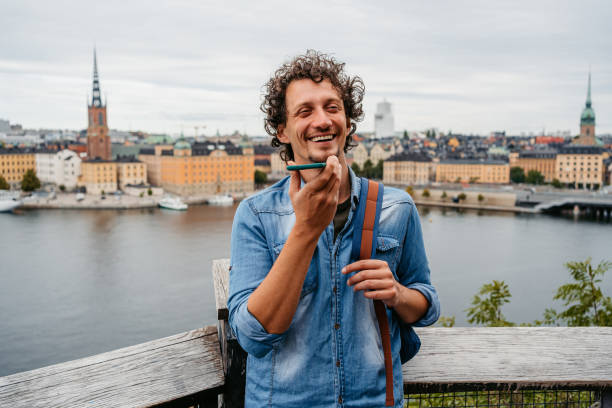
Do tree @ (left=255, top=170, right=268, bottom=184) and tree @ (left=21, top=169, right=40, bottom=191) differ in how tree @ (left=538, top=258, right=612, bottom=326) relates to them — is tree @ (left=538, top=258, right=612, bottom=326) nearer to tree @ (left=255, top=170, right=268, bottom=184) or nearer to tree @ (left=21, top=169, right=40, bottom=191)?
tree @ (left=21, top=169, right=40, bottom=191)

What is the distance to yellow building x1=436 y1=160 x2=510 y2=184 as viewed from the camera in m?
32.4

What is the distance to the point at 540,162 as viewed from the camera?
34.2 m

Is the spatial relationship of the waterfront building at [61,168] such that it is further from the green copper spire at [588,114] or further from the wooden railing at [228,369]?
the green copper spire at [588,114]

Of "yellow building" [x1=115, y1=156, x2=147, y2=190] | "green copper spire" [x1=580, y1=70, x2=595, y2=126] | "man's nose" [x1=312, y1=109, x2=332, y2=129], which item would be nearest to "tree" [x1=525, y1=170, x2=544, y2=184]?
"green copper spire" [x1=580, y1=70, x2=595, y2=126]

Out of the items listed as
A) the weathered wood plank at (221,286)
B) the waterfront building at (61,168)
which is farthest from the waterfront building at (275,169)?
the weathered wood plank at (221,286)

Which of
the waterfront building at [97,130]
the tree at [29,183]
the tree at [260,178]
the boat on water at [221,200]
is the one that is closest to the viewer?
the boat on water at [221,200]

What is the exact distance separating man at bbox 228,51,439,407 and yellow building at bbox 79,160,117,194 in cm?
2997

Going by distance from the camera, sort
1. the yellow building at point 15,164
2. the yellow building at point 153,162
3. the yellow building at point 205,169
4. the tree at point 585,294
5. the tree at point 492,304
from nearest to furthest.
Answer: the tree at point 585,294, the tree at point 492,304, the yellow building at point 205,169, the yellow building at point 153,162, the yellow building at point 15,164

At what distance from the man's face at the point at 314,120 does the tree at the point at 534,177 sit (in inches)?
1319

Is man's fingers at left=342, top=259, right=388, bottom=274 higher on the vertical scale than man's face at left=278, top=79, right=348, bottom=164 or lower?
lower

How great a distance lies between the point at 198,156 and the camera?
3023 centimetres

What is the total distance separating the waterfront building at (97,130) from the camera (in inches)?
1430

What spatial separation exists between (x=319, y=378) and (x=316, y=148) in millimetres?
227

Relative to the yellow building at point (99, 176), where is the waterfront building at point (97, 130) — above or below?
above
